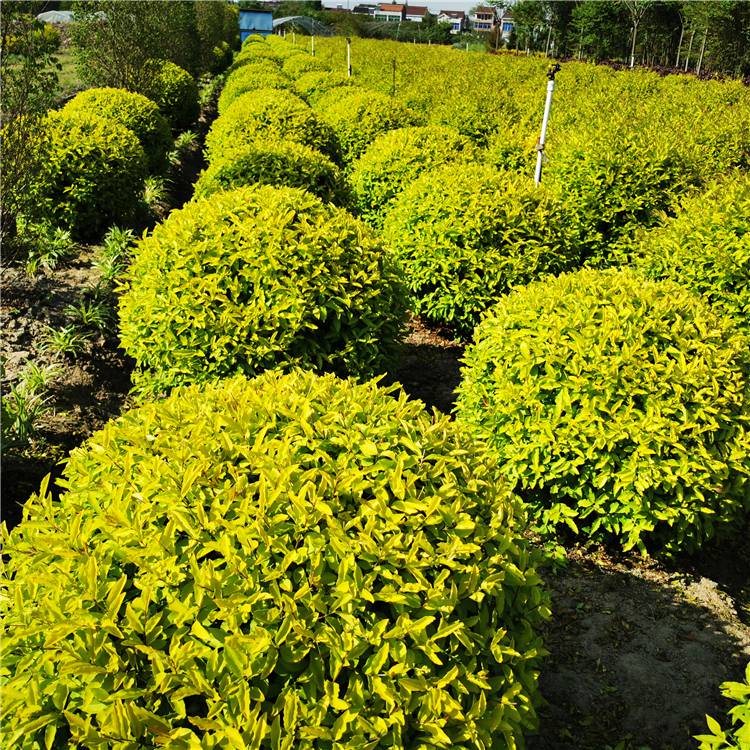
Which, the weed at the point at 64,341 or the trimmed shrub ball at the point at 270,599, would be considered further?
the weed at the point at 64,341

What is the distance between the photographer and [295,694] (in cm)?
171

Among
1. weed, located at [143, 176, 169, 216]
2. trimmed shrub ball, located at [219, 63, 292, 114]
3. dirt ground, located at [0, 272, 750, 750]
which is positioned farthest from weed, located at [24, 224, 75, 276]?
trimmed shrub ball, located at [219, 63, 292, 114]

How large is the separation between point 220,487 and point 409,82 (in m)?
18.4

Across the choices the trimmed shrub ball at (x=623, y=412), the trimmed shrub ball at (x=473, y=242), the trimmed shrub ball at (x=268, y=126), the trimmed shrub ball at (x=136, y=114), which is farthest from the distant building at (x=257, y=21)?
the trimmed shrub ball at (x=623, y=412)

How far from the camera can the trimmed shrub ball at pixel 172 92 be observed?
13945mm

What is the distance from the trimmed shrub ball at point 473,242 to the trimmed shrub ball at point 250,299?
1.67 metres

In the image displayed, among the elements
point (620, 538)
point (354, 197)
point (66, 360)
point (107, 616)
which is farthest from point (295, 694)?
point (354, 197)

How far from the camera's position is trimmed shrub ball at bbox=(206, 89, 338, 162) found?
A: 27.0ft

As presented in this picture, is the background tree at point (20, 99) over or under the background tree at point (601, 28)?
under

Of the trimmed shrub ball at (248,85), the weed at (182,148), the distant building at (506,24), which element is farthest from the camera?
the distant building at (506,24)

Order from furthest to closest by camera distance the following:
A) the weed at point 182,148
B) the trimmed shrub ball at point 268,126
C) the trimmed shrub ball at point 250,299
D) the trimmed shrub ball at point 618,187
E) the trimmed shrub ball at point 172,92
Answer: the trimmed shrub ball at point 172,92, the weed at point 182,148, the trimmed shrub ball at point 268,126, the trimmed shrub ball at point 618,187, the trimmed shrub ball at point 250,299

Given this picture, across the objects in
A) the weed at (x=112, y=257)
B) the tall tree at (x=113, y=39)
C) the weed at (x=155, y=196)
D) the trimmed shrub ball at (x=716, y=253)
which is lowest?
the weed at (x=112, y=257)

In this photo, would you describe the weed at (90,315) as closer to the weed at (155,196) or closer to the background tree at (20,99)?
the background tree at (20,99)

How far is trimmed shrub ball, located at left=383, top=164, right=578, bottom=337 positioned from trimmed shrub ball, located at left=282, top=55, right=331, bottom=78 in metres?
15.5
